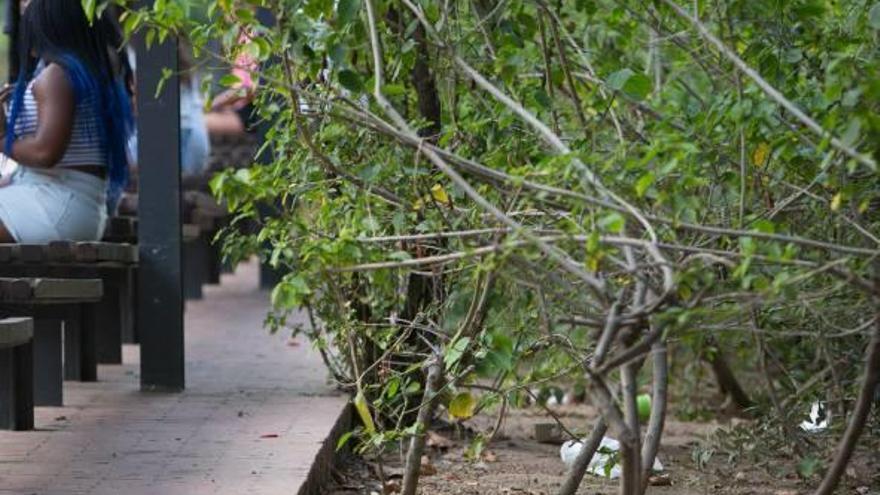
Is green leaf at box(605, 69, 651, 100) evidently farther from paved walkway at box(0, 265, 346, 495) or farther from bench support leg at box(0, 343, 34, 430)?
bench support leg at box(0, 343, 34, 430)

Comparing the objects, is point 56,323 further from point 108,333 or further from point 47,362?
point 108,333

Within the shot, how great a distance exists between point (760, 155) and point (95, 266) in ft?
10.7

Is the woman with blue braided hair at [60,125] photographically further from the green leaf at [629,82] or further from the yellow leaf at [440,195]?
the green leaf at [629,82]

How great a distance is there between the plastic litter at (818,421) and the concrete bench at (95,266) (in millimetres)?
2875

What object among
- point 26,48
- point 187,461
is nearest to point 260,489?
point 187,461

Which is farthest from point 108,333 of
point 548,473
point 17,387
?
point 548,473

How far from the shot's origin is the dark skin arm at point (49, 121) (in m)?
6.49

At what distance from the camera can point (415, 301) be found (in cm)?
571

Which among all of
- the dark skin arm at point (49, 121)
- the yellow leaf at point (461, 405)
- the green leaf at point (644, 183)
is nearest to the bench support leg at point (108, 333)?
the dark skin arm at point (49, 121)

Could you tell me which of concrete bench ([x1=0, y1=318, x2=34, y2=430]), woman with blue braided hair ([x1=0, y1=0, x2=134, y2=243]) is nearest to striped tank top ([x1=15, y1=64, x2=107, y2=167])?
woman with blue braided hair ([x1=0, y1=0, x2=134, y2=243])

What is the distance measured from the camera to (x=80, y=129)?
6.69m

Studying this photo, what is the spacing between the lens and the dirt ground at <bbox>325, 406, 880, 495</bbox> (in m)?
5.72

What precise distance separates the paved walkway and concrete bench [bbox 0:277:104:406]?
4.5 inches

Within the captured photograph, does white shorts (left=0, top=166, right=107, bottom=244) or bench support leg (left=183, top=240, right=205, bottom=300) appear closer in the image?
white shorts (left=0, top=166, right=107, bottom=244)
